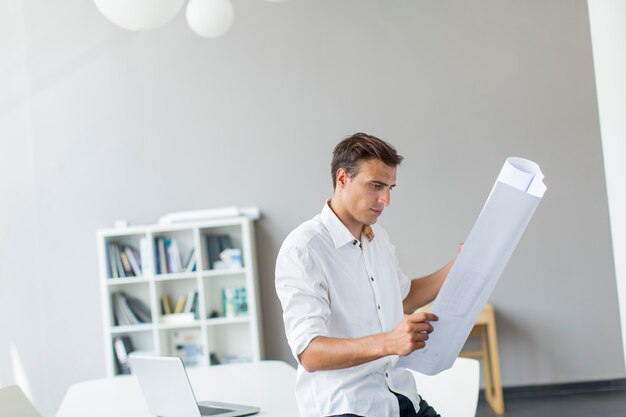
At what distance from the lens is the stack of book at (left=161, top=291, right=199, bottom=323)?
18.6 feet

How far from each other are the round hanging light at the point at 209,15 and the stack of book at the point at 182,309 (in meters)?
2.09

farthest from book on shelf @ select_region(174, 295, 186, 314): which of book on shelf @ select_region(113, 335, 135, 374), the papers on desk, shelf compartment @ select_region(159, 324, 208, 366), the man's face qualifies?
the papers on desk

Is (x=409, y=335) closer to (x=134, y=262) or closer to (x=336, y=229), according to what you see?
(x=336, y=229)

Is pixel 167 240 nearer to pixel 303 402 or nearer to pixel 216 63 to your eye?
pixel 216 63

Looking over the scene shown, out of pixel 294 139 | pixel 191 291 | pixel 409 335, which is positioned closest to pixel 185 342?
pixel 191 291

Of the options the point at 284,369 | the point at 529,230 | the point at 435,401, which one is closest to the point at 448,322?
the point at 435,401

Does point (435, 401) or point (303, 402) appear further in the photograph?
point (435, 401)

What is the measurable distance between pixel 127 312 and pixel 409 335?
4193 mm

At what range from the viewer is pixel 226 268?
567cm

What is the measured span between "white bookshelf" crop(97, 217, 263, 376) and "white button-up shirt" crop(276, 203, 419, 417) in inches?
131

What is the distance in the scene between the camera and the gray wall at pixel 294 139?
6062 millimetres

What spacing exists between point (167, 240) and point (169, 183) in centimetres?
55

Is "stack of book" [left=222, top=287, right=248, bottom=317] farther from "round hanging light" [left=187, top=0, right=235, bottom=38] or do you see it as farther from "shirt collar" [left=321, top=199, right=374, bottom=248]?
"shirt collar" [left=321, top=199, right=374, bottom=248]

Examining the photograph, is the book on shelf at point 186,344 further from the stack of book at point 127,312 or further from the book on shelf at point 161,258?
the book on shelf at point 161,258
